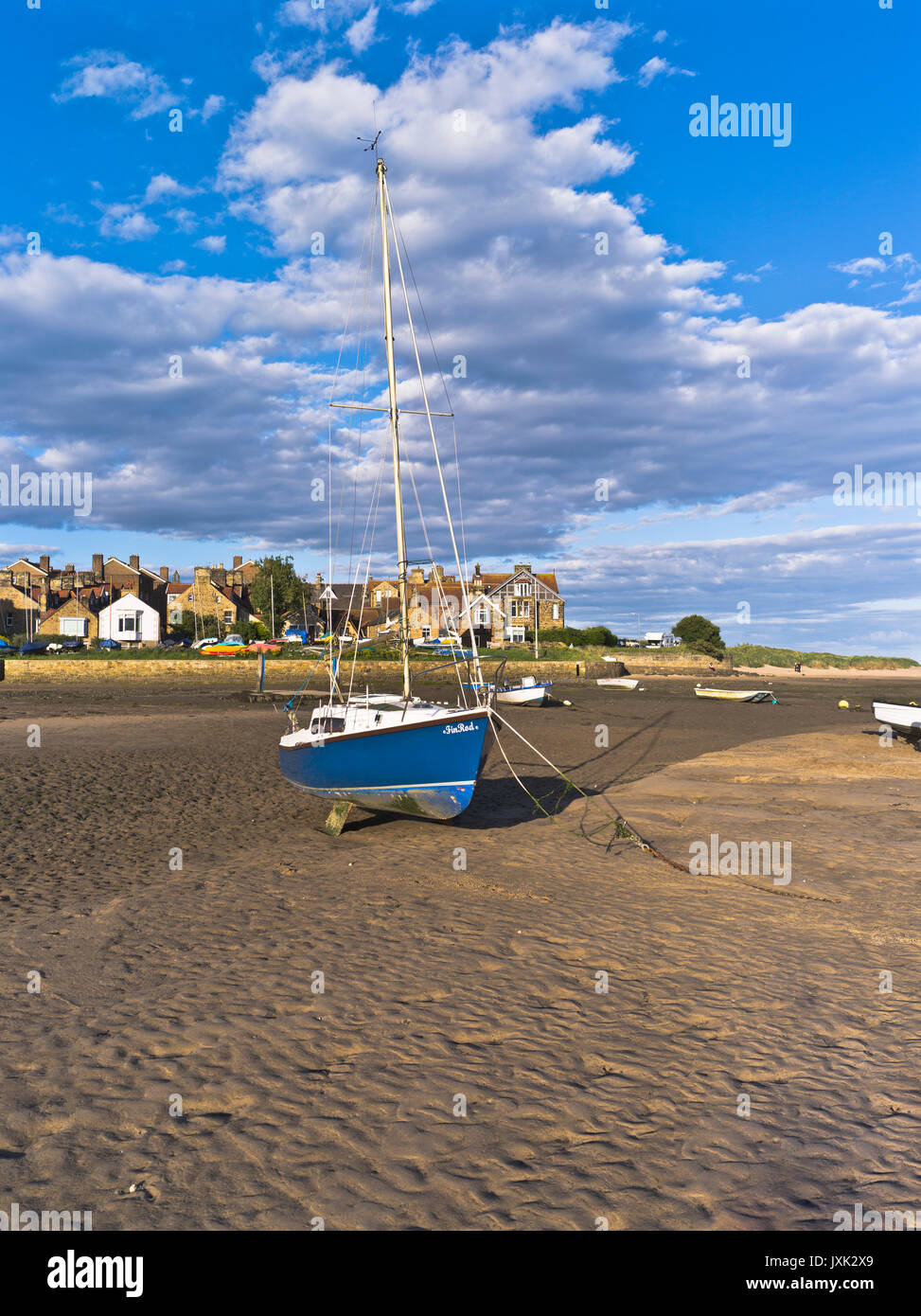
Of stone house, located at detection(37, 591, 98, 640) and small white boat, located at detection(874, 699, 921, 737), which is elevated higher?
stone house, located at detection(37, 591, 98, 640)

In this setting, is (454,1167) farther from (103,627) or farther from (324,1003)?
(103,627)

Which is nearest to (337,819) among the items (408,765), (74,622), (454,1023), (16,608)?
(408,765)

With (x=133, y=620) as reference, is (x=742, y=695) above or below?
below

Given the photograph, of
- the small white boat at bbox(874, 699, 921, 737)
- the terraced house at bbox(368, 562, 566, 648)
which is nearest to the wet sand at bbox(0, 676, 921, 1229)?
the small white boat at bbox(874, 699, 921, 737)

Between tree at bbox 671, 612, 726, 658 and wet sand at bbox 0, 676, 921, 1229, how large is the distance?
3139 inches

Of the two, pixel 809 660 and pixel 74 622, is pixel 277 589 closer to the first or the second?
pixel 74 622

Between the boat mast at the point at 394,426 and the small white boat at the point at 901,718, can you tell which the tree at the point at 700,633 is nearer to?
the small white boat at the point at 901,718

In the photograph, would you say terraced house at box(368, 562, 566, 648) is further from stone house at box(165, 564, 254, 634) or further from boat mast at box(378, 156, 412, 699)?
boat mast at box(378, 156, 412, 699)

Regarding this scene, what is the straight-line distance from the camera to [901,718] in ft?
80.2

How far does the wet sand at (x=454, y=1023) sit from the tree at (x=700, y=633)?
262ft

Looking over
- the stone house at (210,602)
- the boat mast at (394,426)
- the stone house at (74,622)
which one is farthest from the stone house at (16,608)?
the boat mast at (394,426)

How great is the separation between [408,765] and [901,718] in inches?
754

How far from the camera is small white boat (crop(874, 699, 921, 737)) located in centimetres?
2384
